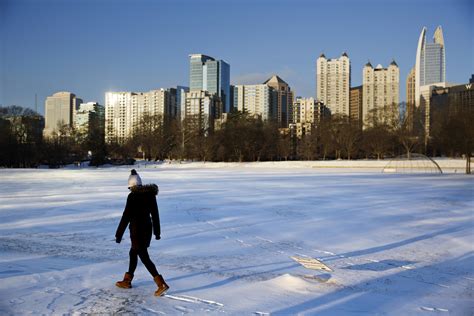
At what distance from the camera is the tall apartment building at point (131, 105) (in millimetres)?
146250

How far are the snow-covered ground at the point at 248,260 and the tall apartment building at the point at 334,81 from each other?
17511cm

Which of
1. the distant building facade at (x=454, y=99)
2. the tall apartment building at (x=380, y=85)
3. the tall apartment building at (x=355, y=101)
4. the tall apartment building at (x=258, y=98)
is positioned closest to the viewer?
the distant building facade at (x=454, y=99)

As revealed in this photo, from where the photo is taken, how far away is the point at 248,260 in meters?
7.51

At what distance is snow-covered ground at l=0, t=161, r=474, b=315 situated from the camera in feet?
17.5

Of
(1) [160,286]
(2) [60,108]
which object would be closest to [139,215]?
(1) [160,286]

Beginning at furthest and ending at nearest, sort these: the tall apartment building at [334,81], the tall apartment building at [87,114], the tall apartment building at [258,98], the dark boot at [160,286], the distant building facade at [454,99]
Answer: the tall apartment building at [334,81]
the tall apartment building at [258,98]
the tall apartment building at [87,114]
the distant building facade at [454,99]
the dark boot at [160,286]

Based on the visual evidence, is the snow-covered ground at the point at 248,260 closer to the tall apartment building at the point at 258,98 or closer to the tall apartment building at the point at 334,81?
the tall apartment building at the point at 258,98

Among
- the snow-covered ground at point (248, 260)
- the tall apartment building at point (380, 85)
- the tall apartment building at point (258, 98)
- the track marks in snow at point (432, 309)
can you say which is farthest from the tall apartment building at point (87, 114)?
the tall apartment building at point (380, 85)

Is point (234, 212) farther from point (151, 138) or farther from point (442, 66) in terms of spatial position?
point (442, 66)

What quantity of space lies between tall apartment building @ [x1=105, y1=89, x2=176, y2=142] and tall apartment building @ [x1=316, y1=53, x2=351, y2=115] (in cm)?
7055

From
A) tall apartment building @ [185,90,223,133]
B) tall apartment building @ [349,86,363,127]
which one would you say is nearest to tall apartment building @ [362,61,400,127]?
tall apartment building @ [349,86,363,127]

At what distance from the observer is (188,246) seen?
8.61 meters

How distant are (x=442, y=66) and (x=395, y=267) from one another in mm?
221869

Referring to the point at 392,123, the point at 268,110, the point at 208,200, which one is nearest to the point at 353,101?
the point at 268,110
